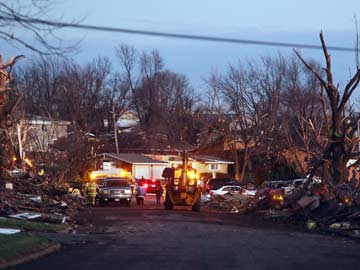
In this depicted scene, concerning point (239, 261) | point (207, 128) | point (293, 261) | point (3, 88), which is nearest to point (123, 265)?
point (239, 261)

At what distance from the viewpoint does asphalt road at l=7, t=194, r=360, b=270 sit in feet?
57.8

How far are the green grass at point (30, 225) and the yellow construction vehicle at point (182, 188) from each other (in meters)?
16.2

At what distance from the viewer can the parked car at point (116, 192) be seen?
162 feet

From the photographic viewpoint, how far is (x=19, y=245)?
19625 mm

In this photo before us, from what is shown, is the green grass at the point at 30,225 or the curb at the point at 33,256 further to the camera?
the green grass at the point at 30,225

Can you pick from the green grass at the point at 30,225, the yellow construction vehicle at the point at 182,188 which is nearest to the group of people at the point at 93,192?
the yellow construction vehicle at the point at 182,188

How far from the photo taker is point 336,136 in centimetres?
3978

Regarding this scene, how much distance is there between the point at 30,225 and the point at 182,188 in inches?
719

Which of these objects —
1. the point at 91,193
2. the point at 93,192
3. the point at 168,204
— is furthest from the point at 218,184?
the point at 168,204

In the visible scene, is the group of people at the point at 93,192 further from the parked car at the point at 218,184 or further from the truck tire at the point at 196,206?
the truck tire at the point at 196,206

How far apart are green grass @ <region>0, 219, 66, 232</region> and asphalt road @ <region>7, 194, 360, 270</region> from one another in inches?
49.6

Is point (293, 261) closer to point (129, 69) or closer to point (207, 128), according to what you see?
point (207, 128)

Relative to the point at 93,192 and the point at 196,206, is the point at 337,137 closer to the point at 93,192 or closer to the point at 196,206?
the point at 196,206

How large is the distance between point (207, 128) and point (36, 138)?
25.4 m
